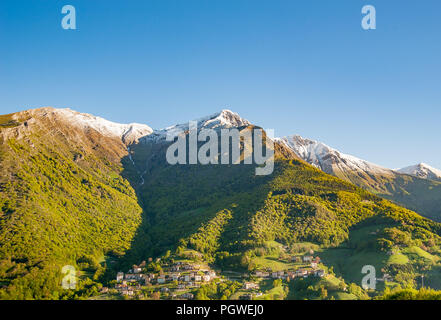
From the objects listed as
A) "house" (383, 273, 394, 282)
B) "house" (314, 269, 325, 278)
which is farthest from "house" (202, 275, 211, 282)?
"house" (383, 273, 394, 282)

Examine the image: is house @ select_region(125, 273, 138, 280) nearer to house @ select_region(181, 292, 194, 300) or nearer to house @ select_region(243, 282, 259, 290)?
house @ select_region(181, 292, 194, 300)

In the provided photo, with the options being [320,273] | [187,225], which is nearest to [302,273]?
[320,273]

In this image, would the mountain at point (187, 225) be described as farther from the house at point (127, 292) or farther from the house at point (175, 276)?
the house at point (127, 292)

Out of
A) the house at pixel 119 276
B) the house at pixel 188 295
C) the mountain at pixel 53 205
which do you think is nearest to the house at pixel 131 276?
the house at pixel 119 276

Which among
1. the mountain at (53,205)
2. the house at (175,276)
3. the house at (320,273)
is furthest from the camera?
the mountain at (53,205)

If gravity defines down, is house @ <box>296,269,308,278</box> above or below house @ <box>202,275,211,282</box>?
above

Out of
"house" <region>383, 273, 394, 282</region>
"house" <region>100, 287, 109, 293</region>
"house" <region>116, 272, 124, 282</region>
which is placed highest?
"house" <region>383, 273, 394, 282</region>
